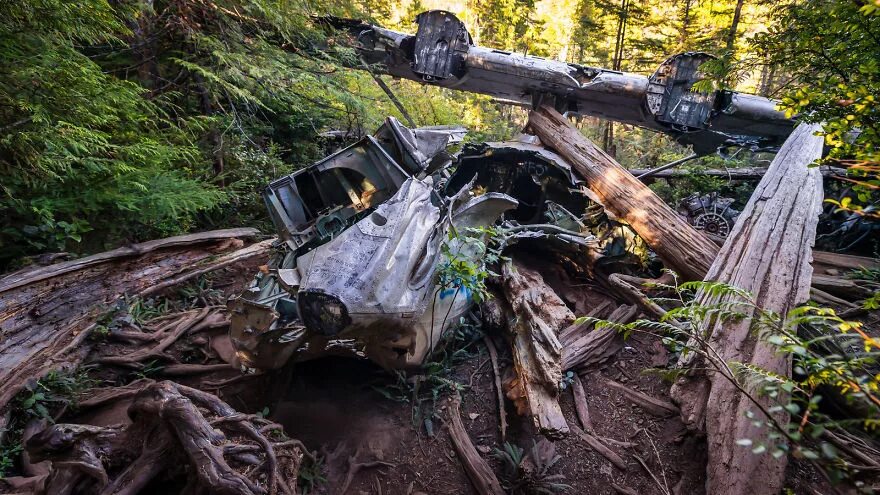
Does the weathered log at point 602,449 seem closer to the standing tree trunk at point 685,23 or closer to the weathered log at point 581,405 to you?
the weathered log at point 581,405

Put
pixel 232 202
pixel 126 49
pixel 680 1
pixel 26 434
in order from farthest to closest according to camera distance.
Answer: pixel 680 1, pixel 232 202, pixel 126 49, pixel 26 434

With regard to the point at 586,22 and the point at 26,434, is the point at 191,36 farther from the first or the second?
the point at 586,22

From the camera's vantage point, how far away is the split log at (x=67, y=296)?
11.5 feet

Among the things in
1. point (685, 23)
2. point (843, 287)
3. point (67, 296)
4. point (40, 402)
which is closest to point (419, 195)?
point (40, 402)

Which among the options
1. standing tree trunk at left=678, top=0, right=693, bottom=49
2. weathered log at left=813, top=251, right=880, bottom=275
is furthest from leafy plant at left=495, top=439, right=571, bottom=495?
standing tree trunk at left=678, top=0, right=693, bottom=49

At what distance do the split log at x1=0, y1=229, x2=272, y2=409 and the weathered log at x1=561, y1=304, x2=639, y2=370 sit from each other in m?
4.82

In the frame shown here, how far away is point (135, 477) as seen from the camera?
2227 millimetres

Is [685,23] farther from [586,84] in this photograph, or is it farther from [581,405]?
[581,405]

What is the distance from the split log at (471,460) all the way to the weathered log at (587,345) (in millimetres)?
1314

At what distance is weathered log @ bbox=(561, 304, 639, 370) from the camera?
450cm

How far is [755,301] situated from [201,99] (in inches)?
335

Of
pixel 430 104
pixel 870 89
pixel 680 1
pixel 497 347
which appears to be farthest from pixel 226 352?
pixel 680 1

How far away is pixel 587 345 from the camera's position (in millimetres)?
4648

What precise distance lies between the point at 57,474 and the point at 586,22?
15077mm
